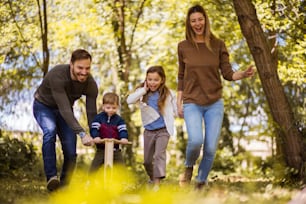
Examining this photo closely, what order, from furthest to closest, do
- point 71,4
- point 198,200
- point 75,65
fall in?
point 71,4
point 75,65
point 198,200

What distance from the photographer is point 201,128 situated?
16.1 ft

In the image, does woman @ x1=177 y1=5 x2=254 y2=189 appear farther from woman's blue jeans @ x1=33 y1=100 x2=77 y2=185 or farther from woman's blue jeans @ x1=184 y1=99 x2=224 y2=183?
woman's blue jeans @ x1=33 y1=100 x2=77 y2=185

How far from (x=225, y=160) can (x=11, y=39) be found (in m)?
6.70

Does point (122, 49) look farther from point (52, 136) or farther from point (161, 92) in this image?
point (52, 136)

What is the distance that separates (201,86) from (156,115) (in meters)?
0.74

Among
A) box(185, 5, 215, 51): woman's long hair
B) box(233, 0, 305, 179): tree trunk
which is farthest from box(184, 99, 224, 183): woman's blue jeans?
box(233, 0, 305, 179): tree trunk

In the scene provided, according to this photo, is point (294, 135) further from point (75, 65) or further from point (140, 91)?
point (75, 65)

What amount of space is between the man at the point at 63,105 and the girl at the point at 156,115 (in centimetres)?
72

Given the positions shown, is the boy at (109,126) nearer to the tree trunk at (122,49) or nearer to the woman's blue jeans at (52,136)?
the woman's blue jeans at (52,136)

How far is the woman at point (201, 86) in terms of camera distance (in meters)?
4.89

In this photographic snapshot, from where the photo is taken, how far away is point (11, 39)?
11867 millimetres

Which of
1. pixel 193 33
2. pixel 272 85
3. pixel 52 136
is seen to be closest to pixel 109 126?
pixel 52 136

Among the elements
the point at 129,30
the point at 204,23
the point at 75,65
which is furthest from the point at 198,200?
the point at 129,30

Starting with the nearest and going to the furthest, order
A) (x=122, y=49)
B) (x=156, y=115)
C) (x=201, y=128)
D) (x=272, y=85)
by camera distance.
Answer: (x=201, y=128), (x=156, y=115), (x=272, y=85), (x=122, y=49)
